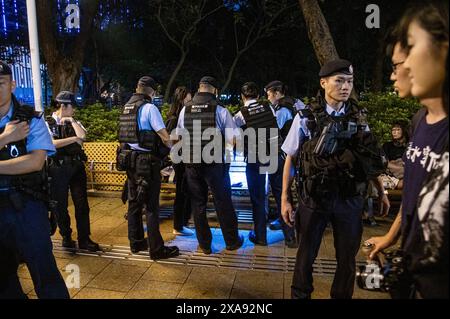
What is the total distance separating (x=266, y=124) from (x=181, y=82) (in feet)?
51.2

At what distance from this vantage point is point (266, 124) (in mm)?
4504

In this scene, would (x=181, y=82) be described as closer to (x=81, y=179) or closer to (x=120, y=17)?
(x=120, y=17)

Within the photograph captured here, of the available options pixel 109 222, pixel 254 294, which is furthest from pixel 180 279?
pixel 109 222

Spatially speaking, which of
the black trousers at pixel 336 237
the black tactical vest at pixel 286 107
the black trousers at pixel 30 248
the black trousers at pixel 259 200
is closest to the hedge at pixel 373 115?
the black tactical vest at pixel 286 107

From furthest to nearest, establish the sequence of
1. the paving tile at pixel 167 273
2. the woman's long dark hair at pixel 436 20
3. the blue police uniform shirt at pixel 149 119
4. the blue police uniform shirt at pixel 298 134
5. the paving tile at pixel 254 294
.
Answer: the blue police uniform shirt at pixel 149 119 < the paving tile at pixel 167 273 < the paving tile at pixel 254 294 < the blue police uniform shirt at pixel 298 134 < the woman's long dark hair at pixel 436 20

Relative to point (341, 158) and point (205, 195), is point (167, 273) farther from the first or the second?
point (341, 158)

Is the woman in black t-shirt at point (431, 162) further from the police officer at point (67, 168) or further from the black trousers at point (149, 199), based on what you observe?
the police officer at point (67, 168)

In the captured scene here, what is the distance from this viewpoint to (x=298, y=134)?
2928 mm

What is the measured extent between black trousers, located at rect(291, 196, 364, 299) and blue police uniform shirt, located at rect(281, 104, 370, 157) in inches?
17.6

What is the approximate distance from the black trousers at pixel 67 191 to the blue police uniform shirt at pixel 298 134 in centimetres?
253

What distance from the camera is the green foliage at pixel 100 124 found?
23.4 ft

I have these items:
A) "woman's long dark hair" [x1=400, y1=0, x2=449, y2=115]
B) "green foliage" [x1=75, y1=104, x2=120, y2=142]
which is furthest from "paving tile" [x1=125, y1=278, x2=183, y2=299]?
"green foliage" [x1=75, y1=104, x2=120, y2=142]

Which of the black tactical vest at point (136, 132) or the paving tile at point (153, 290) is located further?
the black tactical vest at point (136, 132)
